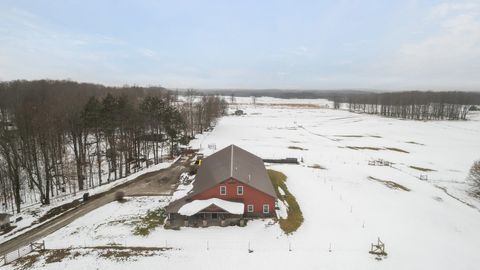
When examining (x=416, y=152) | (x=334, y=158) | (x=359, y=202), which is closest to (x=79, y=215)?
(x=359, y=202)

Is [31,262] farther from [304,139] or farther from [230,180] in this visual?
[304,139]

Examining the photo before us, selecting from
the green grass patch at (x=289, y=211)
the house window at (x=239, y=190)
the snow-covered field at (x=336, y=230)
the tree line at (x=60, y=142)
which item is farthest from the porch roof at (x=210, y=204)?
the tree line at (x=60, y=142)

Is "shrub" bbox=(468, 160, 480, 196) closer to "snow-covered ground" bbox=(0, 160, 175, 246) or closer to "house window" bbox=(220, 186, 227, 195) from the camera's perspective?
"house window" bbox=(220, 186, 227, 195)

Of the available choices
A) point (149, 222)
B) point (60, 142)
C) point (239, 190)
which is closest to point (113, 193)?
point (149, 222)

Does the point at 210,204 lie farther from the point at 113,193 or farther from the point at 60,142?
the point at 60,142

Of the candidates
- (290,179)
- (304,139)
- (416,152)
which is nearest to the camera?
(290,179)

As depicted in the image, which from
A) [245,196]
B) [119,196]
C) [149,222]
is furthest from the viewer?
[119,196]

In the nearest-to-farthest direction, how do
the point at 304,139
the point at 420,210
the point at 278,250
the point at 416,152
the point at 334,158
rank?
the point at 278,250 → the point at 420,210 → the point at 334,158 → the point at 416,152 → the point at 304,139

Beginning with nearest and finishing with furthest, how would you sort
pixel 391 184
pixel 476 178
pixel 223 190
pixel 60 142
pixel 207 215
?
pixel 207 215
pixel 223 190
pixel 476 178
pixel 391 184
pixel 60 142
